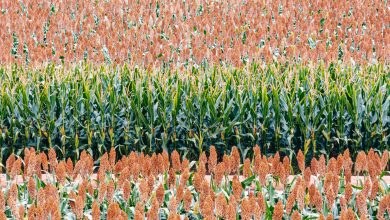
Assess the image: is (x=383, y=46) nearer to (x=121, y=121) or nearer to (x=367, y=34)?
(x=367, y=34)

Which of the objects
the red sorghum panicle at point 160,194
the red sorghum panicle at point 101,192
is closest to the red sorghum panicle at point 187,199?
the red sorghum panicle at point 160,194

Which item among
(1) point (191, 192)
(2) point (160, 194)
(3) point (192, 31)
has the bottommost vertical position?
(1) point (191, 192)

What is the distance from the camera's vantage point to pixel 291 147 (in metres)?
7.50

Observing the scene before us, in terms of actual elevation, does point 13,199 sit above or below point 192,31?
below

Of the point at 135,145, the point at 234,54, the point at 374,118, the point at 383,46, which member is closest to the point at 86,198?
the point at 135,145

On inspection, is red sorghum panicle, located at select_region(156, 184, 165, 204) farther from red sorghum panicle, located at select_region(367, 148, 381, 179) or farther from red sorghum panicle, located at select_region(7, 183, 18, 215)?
red sorghum panicle, located at select_region(367, 148, 381, 179)

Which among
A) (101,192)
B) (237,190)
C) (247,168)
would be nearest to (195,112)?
(247,168)

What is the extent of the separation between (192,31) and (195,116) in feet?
16.8

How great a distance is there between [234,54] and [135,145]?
2964 millimetres

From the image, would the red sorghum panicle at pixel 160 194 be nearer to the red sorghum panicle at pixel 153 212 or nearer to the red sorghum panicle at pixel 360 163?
the red sorghum panicle at pixel 153 212

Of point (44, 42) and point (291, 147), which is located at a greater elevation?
point (44, 42)

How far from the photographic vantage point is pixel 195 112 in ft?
24.5

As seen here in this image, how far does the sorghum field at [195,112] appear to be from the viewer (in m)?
4.54

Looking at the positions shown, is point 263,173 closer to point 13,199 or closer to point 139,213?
point 139,213
